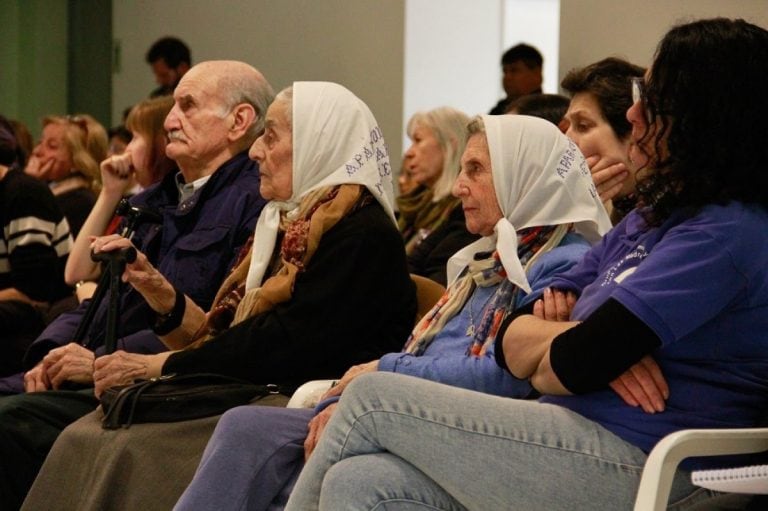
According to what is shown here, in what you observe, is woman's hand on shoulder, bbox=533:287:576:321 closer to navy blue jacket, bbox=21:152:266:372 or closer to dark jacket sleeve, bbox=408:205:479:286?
navy blue jacket, bbox=21:152:266:372

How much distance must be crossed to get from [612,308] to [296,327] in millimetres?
1143

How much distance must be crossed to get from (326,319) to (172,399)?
41cm

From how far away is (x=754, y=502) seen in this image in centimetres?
192

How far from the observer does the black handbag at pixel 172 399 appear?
2793mm

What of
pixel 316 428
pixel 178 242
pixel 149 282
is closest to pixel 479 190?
pixel 316 428

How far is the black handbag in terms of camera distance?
110 inches

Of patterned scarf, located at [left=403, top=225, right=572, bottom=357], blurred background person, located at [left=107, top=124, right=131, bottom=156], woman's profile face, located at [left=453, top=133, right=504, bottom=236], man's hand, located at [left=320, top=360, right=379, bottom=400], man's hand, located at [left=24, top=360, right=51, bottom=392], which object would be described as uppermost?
woman's profile face, located at [left=453, top=133, right=504, bottom=236]

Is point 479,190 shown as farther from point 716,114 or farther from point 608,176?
point 716,114

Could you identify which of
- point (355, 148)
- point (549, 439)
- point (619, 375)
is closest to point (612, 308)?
point (619, 375)

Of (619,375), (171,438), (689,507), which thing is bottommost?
(171,438)

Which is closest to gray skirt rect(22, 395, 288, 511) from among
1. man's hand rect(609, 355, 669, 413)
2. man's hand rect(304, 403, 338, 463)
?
man's hand rect(304, 403, 338, 463)

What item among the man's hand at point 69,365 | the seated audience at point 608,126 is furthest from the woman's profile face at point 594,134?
the man's hand at point 69,365

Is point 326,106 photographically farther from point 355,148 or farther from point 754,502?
point 754,502

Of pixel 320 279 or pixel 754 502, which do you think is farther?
pixel 320 279
